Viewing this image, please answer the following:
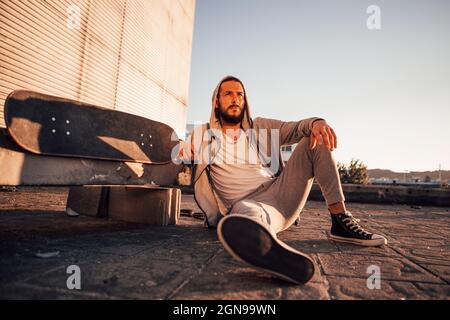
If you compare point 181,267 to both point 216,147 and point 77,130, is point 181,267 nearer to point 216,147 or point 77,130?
point 77,130

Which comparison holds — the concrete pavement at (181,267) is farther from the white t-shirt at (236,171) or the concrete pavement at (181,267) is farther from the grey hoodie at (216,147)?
the white t-shirt at (236,171)

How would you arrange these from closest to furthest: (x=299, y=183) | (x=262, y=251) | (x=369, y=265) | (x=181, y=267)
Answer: (x=262, y=251) → (x=181, y=267) → (x=369, y=265) → (x=299, y=183)

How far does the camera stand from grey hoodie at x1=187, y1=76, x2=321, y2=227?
8.55 ft

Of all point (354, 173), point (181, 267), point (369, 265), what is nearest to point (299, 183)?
point (369, 265)

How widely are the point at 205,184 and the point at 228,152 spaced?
425 millimetres

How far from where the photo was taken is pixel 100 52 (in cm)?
518

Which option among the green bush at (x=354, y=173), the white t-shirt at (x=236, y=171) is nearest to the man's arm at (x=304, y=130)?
the white t-shirt at (x=236, y=171)

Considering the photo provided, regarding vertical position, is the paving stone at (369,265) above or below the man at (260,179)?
below

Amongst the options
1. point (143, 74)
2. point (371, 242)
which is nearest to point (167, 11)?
point (143, 74)

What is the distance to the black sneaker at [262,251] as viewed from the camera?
1270 millimetres

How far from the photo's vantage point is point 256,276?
1.42m

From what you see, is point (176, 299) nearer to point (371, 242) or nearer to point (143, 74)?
point (371, 242)

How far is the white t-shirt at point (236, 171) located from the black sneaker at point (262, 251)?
1003 millimetres

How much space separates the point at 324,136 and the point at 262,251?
1.23 meters
